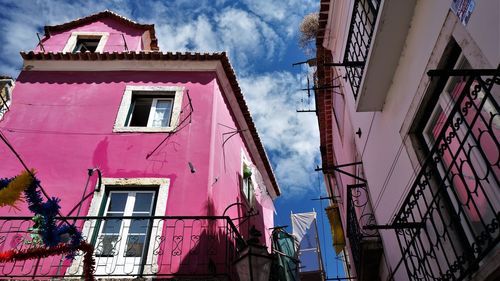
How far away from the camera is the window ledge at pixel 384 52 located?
494cm

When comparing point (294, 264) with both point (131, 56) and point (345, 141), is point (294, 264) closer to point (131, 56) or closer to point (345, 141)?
point (345, 141)

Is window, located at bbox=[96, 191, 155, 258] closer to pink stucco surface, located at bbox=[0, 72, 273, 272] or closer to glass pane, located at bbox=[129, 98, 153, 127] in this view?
pink stucco surface, located at bbox=[0, 72, 273, 272]

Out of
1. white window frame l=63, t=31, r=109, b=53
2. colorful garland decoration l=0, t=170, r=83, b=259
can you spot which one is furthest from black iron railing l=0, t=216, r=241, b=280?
white window frame l=63, t=31, r=109, b=53

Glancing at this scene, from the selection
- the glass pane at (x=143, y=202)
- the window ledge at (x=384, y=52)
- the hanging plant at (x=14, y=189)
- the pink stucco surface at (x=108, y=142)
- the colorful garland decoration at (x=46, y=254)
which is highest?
the pink stucco surface at (x=108, y=142)

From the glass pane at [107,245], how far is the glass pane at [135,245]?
8.5 inches

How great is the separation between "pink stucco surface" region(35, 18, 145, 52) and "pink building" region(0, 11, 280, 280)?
0.03 metres

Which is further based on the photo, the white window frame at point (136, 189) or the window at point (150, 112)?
the window at point (150, 112)

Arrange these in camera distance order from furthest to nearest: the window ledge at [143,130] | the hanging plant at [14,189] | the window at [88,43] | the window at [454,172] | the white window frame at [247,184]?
the window at [88,43] → the white window frame at [247,184] → the window ledge at [143,130] → the hanging plant at [14,189] → the window at [454,172]

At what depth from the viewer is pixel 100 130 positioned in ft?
30.2

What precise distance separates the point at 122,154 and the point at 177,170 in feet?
4.30

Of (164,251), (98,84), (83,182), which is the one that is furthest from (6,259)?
(98,84)

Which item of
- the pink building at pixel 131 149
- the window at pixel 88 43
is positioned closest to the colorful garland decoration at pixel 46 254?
the pink building at pixel 131 149

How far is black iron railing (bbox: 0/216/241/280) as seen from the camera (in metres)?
7.07

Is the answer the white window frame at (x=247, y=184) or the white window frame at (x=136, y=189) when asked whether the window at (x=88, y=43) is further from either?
the white window frame at (x=247, y=184)
